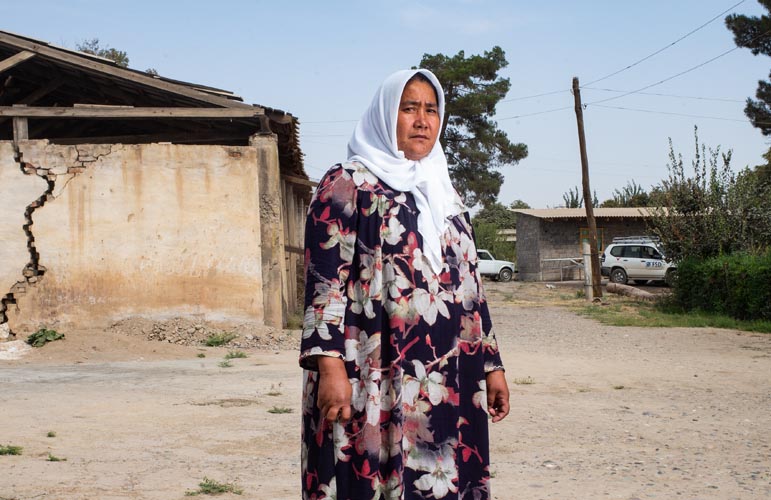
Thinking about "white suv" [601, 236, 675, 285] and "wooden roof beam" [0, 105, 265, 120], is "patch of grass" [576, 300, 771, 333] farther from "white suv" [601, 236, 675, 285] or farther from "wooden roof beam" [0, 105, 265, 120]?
"white suv" [601, 236, 675, 285]

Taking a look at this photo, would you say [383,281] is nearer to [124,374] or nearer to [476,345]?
[476,345]

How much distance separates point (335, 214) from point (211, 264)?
956cm

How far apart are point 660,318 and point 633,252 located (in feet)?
43.5

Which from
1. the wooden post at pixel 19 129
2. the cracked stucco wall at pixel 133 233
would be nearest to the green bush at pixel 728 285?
the cracked stucco wall at pixel 133 233

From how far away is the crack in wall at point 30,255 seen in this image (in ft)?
37.8

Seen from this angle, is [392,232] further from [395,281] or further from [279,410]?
[279,410]

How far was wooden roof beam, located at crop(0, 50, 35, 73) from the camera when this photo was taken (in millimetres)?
11531

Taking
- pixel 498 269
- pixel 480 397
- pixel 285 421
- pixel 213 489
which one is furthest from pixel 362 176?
pixel 498 269

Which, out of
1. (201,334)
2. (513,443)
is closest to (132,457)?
(513,443)

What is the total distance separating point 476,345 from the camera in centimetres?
263

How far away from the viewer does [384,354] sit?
8.10 ft

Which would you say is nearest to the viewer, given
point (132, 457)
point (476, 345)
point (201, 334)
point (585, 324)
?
point (476, 345)

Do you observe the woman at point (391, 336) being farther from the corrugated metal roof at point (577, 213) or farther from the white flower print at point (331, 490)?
the corrugated metal roof at point (577, 213)

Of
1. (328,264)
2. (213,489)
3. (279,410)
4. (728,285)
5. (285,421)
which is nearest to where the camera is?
(328,264)
